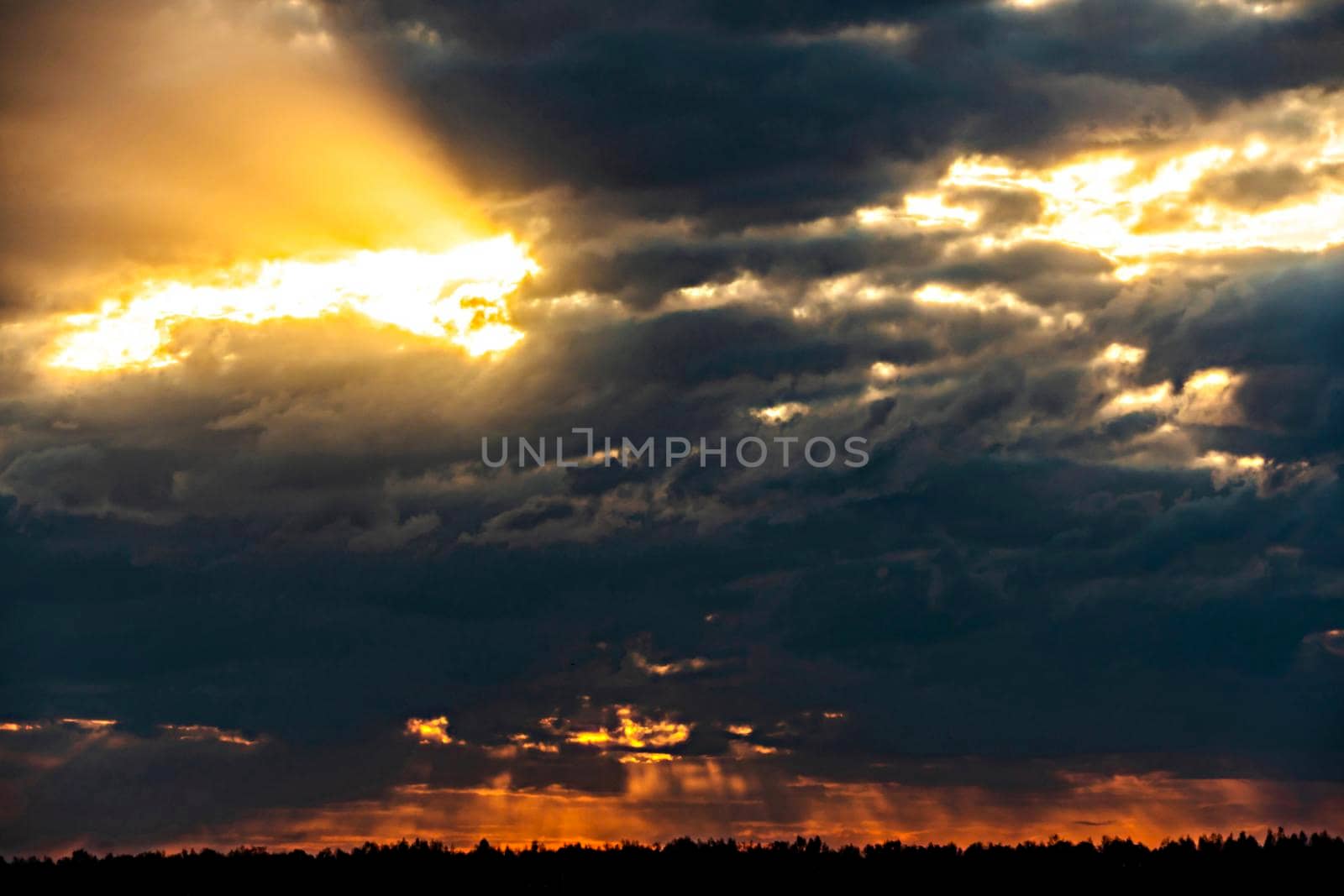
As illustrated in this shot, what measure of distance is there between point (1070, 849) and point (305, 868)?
59303 mm

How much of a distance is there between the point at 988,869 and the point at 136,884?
66.6 meters

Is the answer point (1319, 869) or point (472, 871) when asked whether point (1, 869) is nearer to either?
point (472, 871)

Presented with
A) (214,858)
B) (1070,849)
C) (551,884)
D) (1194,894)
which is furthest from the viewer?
(214,858)

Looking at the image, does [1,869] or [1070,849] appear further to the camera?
[1,869]

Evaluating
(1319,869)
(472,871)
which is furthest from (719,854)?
(1319,869)

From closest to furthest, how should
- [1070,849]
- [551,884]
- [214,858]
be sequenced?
[1070,849] → [551,884] → [214,858]

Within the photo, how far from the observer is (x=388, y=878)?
14050 cm

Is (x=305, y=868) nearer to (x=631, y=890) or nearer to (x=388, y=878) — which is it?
(x=388, y=878)

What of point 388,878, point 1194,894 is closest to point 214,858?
point 388,878

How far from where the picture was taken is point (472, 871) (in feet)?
459

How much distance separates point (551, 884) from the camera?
136m

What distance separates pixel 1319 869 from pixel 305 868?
75484mm

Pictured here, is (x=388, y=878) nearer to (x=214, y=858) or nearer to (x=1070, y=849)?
(x=214, y=858)

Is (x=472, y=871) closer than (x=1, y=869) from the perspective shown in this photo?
Yes
